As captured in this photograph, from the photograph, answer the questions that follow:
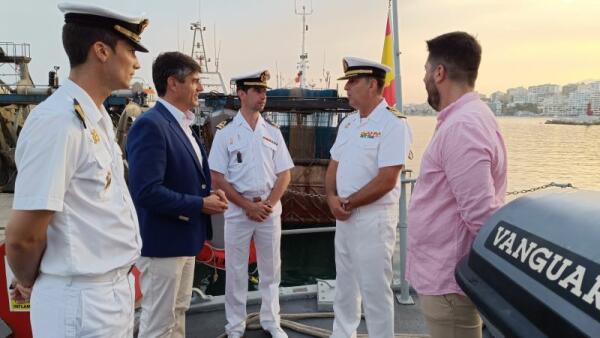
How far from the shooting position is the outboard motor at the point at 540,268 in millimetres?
896

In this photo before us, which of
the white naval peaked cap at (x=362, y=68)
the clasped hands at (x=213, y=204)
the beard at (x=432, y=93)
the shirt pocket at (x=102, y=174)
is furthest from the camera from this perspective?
the white naval peaked cap at (x=362, y=68)

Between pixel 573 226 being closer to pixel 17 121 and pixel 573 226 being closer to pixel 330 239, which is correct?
pixel 330 239

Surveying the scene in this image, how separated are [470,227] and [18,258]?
1492 mm

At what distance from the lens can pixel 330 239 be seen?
1362 centimetres

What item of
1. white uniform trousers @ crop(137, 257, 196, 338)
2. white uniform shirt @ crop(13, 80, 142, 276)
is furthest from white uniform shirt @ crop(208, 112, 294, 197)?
white uniform shirt @ crop(13, 80, 142, 276)

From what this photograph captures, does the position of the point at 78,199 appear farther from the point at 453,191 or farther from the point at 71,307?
the point at 453,191

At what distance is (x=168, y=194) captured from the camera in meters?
2.06

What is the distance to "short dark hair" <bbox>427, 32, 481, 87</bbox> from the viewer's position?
169 centimetres

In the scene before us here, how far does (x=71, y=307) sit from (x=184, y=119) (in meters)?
1.22

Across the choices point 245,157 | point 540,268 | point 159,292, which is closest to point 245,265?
point 245,157

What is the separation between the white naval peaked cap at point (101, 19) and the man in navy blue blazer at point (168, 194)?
693 millimetres

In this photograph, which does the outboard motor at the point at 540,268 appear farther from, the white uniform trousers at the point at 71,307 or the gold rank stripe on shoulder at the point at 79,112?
the gold rank stripe on shoulder at the point at 79,112

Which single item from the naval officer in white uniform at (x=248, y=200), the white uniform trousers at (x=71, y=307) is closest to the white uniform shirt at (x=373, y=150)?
the naval officer in white uniform at (x=248, y=200)

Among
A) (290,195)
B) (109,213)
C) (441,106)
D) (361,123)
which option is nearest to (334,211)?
(361,123)
